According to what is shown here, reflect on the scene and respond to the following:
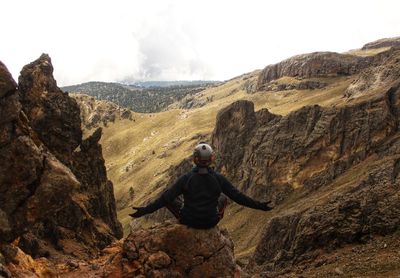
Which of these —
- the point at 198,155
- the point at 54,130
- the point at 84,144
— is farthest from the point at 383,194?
the point at 84,144

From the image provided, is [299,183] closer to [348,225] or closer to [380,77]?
[380,77]

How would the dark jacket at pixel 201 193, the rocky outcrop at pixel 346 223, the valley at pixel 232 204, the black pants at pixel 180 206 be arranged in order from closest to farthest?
1. the dark jacket at pixel 201 193
2. the black pants at pixel 180 206
3. the valley at pixel 232 204
4. the rocky outcrop at pixel 346 223

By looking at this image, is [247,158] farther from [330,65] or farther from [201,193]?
[330,65]

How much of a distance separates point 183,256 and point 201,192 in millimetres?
2571

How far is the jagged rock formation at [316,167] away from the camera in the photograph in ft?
88.4

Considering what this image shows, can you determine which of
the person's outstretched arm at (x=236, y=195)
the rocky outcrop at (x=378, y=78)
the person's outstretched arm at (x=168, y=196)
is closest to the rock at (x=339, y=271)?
the person's outstretched arm at (x=236, y=195)

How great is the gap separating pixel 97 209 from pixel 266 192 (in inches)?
1325

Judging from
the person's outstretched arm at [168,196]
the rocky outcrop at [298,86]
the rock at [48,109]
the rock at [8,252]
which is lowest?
the rocky outcrop at [298,86]

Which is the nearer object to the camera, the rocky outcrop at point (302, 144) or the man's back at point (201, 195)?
the man's back at point (201, 195)

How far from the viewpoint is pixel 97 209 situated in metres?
42.8

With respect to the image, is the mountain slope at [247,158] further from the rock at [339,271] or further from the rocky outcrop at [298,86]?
Answer: the rock at [339,271]

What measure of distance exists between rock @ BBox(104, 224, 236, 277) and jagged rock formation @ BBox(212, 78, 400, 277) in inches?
537

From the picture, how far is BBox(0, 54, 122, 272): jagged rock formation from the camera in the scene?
57.1 feet

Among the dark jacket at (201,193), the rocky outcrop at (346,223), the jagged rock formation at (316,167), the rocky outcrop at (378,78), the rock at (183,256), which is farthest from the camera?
the rocky outcrop at (378,78)
